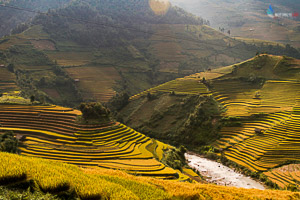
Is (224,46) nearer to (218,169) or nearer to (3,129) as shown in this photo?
(218,169)

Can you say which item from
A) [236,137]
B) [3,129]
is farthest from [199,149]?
[3,129]

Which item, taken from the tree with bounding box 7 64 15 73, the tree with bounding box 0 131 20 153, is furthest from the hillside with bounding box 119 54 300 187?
the tree with bounding box 7 64 15 73

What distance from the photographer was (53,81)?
9406cm

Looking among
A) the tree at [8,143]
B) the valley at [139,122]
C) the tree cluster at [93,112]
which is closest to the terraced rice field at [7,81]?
the valley at [139,122]

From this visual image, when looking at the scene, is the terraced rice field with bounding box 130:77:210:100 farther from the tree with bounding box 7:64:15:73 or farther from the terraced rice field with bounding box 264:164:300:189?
the tree with bounding box 7:64:15:73

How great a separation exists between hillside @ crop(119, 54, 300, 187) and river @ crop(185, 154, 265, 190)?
269cm

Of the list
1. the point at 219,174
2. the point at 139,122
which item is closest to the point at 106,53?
the point at 139,122

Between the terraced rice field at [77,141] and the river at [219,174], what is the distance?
853 cm

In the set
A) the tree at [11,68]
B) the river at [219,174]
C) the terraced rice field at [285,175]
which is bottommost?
the river at [219,174]

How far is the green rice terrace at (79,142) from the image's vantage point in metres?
32.4

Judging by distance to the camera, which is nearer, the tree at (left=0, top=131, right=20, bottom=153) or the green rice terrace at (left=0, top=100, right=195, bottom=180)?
the tree at (left=0, top=131, right=20, bottom=153)

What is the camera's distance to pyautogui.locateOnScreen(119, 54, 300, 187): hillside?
4484 cm

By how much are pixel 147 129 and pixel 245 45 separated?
117371 mm

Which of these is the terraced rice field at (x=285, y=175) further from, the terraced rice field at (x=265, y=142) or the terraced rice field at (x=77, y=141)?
the terraced rice field at (x=77, y=141)
